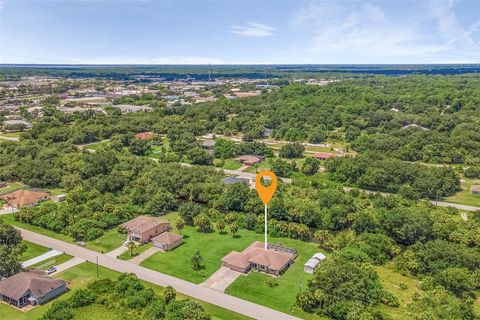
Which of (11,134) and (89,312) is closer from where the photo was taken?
(89,312)

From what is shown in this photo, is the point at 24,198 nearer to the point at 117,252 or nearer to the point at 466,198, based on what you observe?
the point at 117,252

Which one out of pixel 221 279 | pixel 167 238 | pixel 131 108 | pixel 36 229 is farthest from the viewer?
pixel 131 108

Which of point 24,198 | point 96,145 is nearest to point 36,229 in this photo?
point 24,198

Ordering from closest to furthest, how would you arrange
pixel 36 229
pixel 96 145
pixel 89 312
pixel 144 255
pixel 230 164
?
1. pixel 89 312
2. pixel 144 255
3. pixel 36 229
4. pixel 230 164
5. pixel 96 145

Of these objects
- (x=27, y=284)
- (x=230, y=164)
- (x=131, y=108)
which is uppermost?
(x=131, y=108)

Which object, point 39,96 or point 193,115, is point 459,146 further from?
point 39,96

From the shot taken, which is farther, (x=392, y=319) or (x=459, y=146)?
(x=459, y=146)

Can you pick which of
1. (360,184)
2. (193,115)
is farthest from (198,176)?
(193,115)
